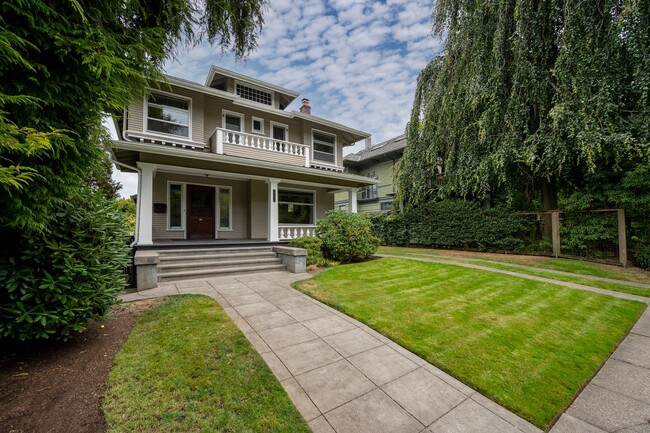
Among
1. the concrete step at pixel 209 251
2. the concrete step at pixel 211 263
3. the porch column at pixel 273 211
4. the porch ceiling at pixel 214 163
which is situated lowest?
the concrete step at pixel 211 263

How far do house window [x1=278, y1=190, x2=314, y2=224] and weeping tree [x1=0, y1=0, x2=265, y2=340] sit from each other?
8.95 m

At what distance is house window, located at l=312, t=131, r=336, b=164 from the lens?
1367 cm

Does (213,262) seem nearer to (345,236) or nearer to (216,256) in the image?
(216,256)

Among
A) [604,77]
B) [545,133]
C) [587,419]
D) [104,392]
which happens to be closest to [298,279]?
[104,392]

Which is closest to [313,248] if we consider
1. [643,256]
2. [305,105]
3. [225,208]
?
[225,208]

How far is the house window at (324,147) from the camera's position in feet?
44.9

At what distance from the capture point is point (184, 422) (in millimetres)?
1985

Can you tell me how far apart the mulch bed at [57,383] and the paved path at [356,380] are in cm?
151

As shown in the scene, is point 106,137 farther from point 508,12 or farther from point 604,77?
point 508,12

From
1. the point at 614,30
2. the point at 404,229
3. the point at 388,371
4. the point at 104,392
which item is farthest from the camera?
the point at 404,229

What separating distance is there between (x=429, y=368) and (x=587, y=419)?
1.27 meters

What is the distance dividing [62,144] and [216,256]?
590 cm

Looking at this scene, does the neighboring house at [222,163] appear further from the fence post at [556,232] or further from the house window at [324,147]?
the fence post at [556,232]

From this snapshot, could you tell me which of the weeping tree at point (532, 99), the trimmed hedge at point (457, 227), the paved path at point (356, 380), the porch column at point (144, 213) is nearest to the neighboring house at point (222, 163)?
the porch column at point (144, 213)
